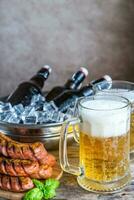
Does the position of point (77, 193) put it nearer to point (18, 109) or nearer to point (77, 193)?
point (77, 193)

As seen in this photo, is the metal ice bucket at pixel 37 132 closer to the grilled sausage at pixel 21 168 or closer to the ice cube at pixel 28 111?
the ice cube at pixel 28 111

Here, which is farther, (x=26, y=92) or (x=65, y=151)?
(x=26, y=92)

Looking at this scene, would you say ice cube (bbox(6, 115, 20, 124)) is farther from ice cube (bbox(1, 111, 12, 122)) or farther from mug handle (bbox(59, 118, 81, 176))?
mug handle (bbox(59, 118, 81, 176))

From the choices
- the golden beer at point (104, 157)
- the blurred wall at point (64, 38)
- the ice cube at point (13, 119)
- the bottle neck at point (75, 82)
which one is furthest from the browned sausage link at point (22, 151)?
the blurred wall at point (64, 38)

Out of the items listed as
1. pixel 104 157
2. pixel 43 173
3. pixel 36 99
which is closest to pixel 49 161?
pixel 43 173

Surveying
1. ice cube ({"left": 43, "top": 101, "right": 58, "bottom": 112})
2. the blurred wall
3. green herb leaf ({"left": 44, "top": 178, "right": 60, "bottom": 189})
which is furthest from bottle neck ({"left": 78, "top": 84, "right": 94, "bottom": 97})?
the blurred wall

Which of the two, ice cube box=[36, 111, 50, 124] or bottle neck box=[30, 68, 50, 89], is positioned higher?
bottle neck box=[30, 68, 50, 89]
